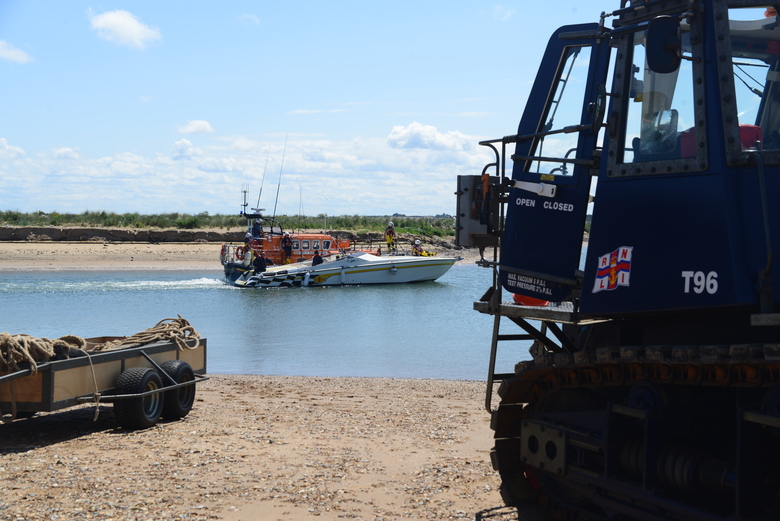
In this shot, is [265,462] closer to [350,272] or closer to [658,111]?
[658,111]

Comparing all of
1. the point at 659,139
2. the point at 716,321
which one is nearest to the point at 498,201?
the point at 659,139

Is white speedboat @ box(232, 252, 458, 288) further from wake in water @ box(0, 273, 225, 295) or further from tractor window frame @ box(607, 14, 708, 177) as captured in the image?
tractor window frame @ box(607, 14, 708, 177)

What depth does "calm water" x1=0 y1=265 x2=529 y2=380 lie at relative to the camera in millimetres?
19062

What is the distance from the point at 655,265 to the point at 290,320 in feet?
81.1

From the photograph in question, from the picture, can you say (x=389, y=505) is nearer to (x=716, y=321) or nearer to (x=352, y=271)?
(x=716, y=321)

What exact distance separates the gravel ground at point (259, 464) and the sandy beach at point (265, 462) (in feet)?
0.05

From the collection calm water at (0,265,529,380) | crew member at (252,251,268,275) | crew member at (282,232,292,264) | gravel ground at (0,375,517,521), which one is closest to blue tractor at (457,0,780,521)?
gravel ground at (0,375,517,521)

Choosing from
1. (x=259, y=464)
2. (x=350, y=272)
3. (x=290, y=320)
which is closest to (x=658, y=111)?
(x=259, y=464)

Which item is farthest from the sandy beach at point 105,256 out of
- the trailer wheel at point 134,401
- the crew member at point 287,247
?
the trailer wheel at point 134,401

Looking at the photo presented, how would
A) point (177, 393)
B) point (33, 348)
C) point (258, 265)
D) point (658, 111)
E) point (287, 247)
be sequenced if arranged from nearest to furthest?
point (658, 111) < point (33, 348) < point (177, 393) < point (258, 265) < point (287, 247)

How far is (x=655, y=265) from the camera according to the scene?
5102mm

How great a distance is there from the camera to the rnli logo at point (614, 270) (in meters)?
5.27

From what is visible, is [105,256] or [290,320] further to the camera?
[105,256]

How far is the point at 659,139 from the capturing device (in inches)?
205
